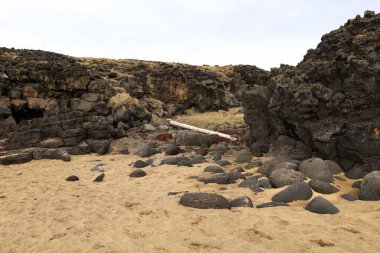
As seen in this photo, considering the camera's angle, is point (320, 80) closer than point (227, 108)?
Yes

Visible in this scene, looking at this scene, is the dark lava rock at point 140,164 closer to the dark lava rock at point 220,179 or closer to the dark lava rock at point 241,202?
the dark lava rock at point 220,179

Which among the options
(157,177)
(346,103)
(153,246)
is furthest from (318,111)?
(153,246)

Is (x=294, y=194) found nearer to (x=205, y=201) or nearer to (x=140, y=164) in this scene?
(x=205, y=201)

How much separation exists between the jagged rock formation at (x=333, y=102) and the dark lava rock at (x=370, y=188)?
1.51 m

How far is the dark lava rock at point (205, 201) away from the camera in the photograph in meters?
6.52

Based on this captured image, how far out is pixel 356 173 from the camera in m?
7.97

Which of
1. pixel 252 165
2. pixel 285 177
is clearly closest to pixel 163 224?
pixel 285 177

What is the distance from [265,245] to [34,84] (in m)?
16.6

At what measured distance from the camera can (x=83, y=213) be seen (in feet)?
22.0

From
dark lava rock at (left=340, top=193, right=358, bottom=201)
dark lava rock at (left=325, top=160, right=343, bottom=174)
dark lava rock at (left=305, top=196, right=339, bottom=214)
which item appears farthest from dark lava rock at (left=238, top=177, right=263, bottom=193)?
dark lava rock at (left=325, top=160, right=343, bottom=174)

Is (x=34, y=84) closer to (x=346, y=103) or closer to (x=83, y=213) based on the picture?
(x=83, y=213)

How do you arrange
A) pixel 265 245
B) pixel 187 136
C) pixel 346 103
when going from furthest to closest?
pixel 187 136, pixel 346 103, pixel 265 245

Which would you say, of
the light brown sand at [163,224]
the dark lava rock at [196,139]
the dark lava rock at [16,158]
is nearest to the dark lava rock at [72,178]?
the light brown sand at [163,224]

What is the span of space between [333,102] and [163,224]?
6.07 m
